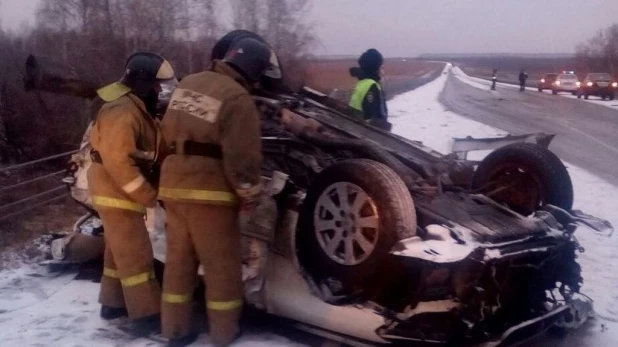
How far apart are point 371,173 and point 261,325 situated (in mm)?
1358

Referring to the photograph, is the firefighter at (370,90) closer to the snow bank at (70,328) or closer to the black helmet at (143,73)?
the black helmet at (143,73)

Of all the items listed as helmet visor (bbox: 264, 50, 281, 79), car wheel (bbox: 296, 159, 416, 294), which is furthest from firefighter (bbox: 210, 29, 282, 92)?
car wheel (bbox: 296, 159, 416, 294)

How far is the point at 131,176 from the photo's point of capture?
4.32m

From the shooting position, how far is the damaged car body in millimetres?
3791

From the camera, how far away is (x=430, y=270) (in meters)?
3.74

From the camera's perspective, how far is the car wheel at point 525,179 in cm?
488

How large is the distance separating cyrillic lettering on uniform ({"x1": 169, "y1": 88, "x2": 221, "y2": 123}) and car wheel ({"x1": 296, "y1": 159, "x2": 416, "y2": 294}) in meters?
0.70

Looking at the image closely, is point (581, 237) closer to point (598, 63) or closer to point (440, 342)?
point (440, 342)

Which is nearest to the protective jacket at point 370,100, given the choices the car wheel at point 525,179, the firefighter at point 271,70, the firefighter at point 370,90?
the firefighter at point 370,90

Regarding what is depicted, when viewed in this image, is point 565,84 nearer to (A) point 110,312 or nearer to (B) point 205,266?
(A) point 110,312

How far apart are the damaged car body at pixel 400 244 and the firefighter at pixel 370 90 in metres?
1.79

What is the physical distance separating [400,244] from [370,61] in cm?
353

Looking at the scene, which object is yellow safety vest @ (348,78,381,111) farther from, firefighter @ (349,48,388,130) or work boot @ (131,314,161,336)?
work boot @ (131,314,161,336)

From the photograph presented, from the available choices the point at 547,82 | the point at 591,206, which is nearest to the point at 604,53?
the point at 547,82
